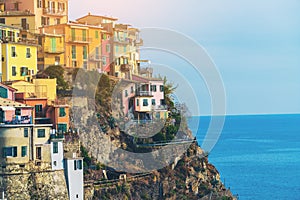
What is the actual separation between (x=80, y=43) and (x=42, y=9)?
3940 millimetres

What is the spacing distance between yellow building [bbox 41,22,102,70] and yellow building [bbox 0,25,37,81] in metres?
4.26

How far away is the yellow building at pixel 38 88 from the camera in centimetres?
5809

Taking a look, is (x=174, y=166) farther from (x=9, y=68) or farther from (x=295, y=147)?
(x=295, y=147)

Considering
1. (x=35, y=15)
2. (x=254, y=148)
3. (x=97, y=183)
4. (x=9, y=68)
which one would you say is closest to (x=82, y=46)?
(x=35, y=15)

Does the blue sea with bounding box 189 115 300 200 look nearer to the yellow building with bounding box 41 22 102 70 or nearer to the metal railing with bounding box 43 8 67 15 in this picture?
the yellow building with bounding box 41 22 102 70

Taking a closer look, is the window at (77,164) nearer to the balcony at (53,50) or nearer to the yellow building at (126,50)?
the balcony at (53,50)

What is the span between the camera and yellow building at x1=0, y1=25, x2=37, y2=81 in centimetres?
5975

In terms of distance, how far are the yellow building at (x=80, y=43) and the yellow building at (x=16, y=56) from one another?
14.0 feet

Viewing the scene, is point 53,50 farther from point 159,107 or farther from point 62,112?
point 62,112

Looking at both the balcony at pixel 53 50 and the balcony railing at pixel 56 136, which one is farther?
the balcony at pixel 53 50

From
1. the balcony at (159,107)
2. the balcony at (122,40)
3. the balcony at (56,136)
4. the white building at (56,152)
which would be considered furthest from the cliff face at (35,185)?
the balcony at (122,40)

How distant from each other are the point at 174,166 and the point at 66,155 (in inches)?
482

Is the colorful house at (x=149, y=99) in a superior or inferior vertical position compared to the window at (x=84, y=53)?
inferior

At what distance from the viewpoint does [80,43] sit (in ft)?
221
